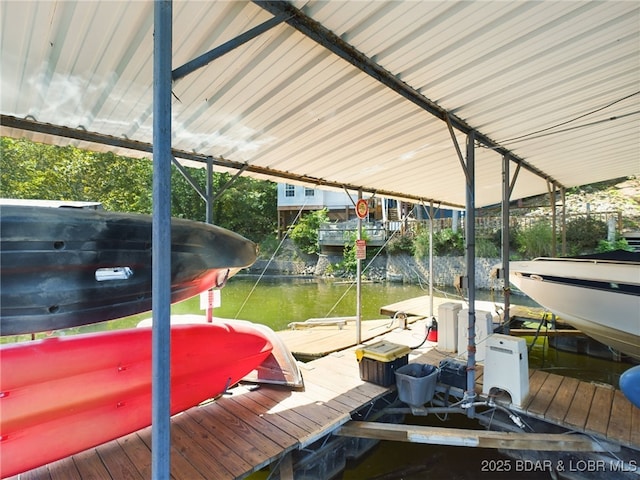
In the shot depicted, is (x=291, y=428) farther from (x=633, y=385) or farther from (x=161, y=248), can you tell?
(x=633, y=385)

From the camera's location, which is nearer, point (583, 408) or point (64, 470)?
point (64, 470)

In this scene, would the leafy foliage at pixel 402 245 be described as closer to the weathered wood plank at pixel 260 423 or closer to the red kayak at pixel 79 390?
the weathered wood plank at pixel 260 423

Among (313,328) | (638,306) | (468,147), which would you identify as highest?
(468,147)

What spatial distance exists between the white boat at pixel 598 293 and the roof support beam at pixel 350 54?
7.40ft

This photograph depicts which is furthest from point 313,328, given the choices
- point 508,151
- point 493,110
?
point 493,110

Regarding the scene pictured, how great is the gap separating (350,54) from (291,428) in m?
2.91

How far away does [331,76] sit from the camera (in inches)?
96.9

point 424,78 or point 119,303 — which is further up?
point 424,78

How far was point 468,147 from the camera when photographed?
3615 millimetres

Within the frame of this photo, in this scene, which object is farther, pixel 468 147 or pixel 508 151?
pixel 508 151

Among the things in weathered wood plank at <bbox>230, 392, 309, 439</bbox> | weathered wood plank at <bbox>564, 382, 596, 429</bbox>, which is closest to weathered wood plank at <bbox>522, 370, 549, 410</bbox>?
weathered wood plank at <bbox>564, 382, 596, 429</bbox>

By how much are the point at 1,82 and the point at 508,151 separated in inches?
213

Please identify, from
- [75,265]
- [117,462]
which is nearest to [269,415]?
[117,462]

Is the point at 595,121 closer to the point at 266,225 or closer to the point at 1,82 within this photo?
the point at 1,82
